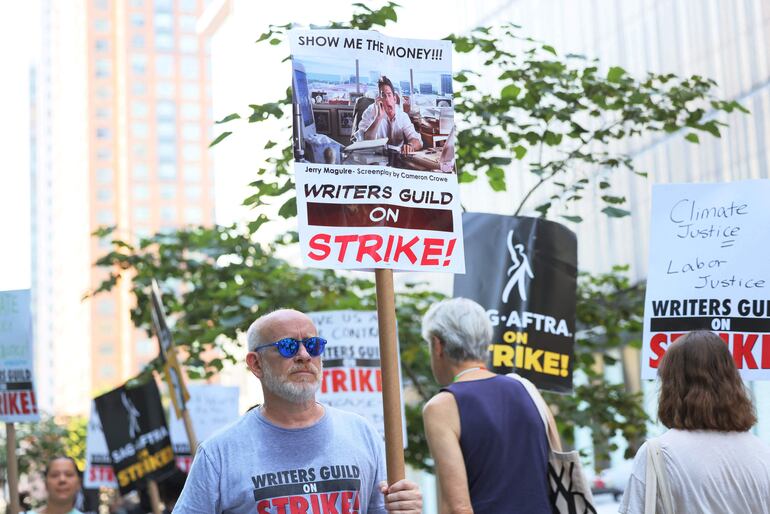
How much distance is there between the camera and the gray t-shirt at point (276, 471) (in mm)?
4410

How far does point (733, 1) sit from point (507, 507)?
1996 centimetres

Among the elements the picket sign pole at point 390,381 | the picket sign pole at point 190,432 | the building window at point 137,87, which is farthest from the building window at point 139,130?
the picket sign pole at point 390,381

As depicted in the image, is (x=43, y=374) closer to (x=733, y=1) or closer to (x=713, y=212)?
(x=733, y=1)

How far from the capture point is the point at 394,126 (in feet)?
16.3

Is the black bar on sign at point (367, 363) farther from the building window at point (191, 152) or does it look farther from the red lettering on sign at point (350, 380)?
the building window at point (191, 152)

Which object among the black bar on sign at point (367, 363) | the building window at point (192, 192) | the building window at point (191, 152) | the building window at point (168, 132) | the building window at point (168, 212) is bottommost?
the black bar on sign at point (367, 363)

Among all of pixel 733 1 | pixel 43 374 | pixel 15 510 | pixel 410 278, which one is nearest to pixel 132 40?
pixel 43 374

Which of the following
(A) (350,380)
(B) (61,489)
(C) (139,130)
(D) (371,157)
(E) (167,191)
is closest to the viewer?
(D) (371,157)

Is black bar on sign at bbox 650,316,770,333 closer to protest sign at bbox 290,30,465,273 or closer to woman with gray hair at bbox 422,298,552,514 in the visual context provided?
woman with gray hair at bbox 422,298,552,514

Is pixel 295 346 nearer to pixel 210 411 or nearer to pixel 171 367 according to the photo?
pixel 171 367

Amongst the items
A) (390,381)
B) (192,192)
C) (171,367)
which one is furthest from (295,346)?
(192,192)

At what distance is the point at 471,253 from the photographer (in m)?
7.82

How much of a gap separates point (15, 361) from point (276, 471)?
18.3 feet

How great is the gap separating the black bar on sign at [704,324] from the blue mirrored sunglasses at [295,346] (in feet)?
7.82
